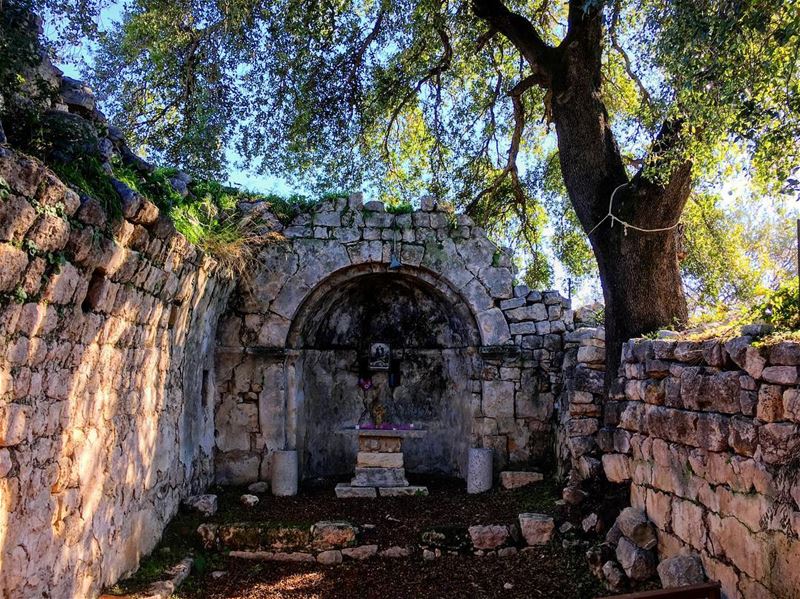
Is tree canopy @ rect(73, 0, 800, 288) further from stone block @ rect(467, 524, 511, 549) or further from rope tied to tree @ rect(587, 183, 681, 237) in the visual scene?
stone block @ rect(467, 524, 511, 549)

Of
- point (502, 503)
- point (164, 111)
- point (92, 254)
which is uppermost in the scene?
point (164, 111)

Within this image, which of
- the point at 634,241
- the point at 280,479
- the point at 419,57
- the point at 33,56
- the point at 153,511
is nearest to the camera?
the point at 33,56

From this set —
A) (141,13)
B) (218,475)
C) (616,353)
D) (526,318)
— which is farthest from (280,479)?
(141,13)

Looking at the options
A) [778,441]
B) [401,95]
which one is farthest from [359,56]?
[778,441]

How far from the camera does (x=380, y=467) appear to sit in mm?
9797

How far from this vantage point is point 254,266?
9844mm

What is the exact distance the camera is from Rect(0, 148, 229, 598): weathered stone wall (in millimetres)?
3969

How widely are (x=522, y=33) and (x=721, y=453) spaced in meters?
5.69

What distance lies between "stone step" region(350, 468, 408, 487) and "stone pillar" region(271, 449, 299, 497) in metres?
0.83

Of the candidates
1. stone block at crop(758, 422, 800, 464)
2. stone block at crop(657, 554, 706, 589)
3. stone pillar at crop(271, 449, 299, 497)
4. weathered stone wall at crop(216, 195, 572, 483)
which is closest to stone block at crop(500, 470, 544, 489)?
weathered stone wall at crop(216, 195, 572, 483)

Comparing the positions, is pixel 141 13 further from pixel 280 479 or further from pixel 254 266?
pixel 280 479

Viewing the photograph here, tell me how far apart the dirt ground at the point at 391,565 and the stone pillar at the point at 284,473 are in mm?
594

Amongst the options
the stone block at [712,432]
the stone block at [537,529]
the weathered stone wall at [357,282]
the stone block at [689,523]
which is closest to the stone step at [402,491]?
the weathered stone wall at [357,282]

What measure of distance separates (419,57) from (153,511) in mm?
7251
